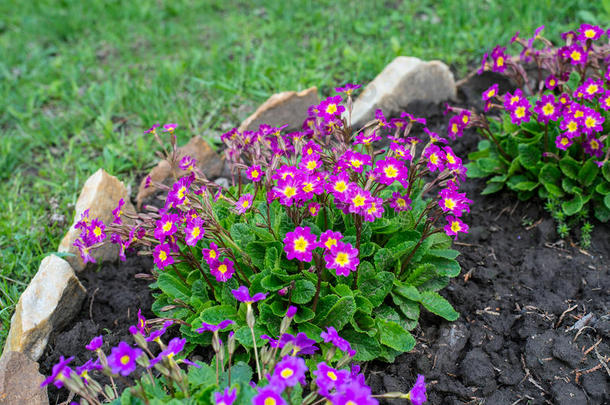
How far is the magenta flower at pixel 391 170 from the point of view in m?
Result: 2.60

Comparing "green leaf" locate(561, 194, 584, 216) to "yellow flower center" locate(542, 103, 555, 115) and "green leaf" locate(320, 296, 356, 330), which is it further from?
"green leaf" locate(320, 296, 356, 330)

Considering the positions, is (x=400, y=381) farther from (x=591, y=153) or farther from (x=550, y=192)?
(x=591, y=153)

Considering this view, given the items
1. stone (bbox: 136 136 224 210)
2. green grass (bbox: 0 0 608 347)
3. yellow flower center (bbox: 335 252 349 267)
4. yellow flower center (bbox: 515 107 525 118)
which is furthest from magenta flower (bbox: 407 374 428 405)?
green grass (bbox: 0 0 608 347)

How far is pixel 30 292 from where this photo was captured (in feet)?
10.1

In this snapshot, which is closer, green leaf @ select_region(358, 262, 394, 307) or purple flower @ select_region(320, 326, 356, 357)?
purple flower @ select_region(320, 326, 356, 357)

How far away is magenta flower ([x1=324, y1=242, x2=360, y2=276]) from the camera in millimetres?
2385

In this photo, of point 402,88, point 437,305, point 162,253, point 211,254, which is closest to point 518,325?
point 437,305

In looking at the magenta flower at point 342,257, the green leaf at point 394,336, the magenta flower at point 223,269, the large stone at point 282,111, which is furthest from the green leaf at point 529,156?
the magenta flower at point 223,269

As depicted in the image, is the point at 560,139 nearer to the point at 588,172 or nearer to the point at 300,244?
the point at 588,172

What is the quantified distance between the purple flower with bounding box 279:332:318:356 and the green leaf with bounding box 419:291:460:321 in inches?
26.4

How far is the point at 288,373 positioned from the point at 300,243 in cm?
61

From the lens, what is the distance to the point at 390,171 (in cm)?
262

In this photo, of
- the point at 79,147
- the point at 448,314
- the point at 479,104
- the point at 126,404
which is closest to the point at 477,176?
the point at 479,104

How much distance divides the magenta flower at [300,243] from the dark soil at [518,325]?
2.65ft
